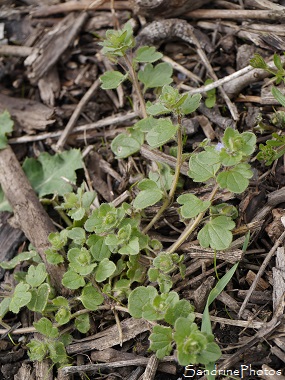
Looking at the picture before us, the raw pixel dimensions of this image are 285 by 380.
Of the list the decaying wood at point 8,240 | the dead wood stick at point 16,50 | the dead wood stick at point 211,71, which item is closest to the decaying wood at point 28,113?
the dead wood stick at point 16,50

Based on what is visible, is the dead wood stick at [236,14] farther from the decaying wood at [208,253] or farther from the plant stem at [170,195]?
the decaying wood at [208,253]

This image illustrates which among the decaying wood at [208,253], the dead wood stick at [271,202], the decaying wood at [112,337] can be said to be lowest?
the decaying wood at [112,337]

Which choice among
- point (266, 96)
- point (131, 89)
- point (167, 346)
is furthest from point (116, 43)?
point (167, 346)

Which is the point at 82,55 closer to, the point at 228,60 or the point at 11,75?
the point at 11,75

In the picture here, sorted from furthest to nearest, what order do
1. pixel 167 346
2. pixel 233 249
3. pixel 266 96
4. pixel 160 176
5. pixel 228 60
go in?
pixel 228 60, pixel 266 96, pixel 160 176, pixel 233 249, pixel 167 346

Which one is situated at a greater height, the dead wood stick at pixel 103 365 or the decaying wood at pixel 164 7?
the decaying wood at pixel 164 7

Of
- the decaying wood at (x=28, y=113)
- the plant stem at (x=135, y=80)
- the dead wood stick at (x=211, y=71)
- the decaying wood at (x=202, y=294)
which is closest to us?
the decaying wood at (x=202, y=294)

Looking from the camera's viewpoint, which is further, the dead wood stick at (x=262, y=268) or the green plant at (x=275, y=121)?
the green plant at (x=275, y=121)
